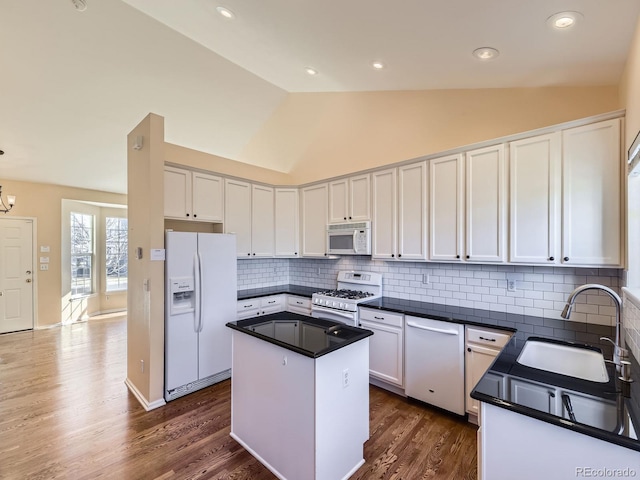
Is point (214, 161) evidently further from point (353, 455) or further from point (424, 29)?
point (353, 455)

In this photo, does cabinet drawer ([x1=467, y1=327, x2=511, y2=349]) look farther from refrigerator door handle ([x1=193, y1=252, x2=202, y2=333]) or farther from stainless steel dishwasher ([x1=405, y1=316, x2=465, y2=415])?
refrigerator door handle ([x1=193, y1=252, x2=202, y2=333])

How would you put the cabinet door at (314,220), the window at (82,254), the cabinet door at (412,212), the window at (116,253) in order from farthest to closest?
the window at (116,253) < the window at (82,254) < the cabinet door at (314,220) < the cabinet door at (412,212)

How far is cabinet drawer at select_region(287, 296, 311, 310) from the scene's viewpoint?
4187 millimetres

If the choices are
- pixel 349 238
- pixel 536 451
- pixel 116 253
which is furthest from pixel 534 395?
pixel 116 253

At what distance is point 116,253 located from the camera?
23.9ft

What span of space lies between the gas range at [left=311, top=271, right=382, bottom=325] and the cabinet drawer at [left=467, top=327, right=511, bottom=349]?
1235 mm

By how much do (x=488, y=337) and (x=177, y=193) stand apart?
11.9 ft

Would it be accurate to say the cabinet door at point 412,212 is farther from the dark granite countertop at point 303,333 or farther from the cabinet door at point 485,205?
the dark granite countertop at point 303,333

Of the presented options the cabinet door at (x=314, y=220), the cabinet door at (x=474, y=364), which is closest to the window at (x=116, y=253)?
the cabinet door at (x=314, y=220)

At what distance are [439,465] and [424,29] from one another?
10.0 ft

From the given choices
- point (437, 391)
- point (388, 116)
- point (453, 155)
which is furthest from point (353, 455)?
point (388, 116)

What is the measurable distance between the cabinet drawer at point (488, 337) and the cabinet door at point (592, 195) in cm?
78

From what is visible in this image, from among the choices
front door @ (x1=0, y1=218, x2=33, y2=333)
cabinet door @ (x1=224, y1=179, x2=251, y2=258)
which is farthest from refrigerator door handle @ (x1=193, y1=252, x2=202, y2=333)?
front door @ (x1=0, y1=218, x2=33, y2=333)

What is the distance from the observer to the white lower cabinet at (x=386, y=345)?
305 centimetres
